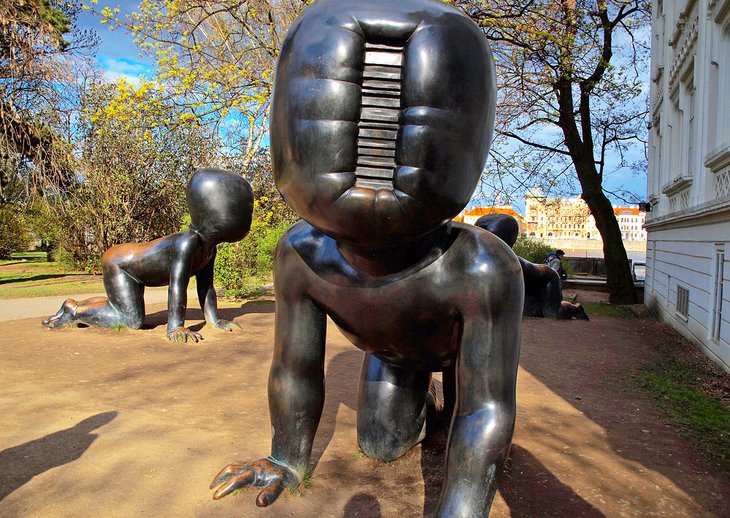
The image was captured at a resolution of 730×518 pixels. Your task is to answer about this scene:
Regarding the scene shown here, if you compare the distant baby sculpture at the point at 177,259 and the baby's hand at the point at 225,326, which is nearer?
the distant baby sculpture at the point at 177,259

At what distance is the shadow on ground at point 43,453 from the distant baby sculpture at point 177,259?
10.0 feet


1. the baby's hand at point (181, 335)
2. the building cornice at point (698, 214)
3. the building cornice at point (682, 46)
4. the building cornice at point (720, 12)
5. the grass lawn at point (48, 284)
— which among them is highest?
the building cornice at point (682, 46)

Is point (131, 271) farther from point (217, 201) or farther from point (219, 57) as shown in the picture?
point (219, 57)

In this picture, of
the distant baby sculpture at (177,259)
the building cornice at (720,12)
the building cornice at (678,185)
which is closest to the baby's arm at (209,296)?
the distant baby sculpture at (177,259)

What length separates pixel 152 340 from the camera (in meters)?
6.66

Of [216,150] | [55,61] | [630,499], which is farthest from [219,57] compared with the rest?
[630,499]

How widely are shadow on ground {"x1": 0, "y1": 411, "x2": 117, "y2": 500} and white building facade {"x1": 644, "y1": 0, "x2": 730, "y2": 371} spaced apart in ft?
20.8

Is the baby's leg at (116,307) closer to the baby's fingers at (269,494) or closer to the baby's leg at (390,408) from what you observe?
the baby's leg at (390,408)

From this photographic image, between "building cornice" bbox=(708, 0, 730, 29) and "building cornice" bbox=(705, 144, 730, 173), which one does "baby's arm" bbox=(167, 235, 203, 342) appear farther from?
"building cornice" bbox=(708, 0, 730, 29)

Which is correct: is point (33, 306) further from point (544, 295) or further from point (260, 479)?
point (260, 479)

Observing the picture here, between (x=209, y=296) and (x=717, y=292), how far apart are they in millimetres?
6435

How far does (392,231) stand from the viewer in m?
1.70

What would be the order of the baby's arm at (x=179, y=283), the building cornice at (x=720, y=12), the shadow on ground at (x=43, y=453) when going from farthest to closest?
the building cornice at (x=720, y=12) → the baby's arm at (x=179, y=283) → the shadow on ground at (x=43, y=453)

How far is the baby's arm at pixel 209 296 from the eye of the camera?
7404 millimetres
